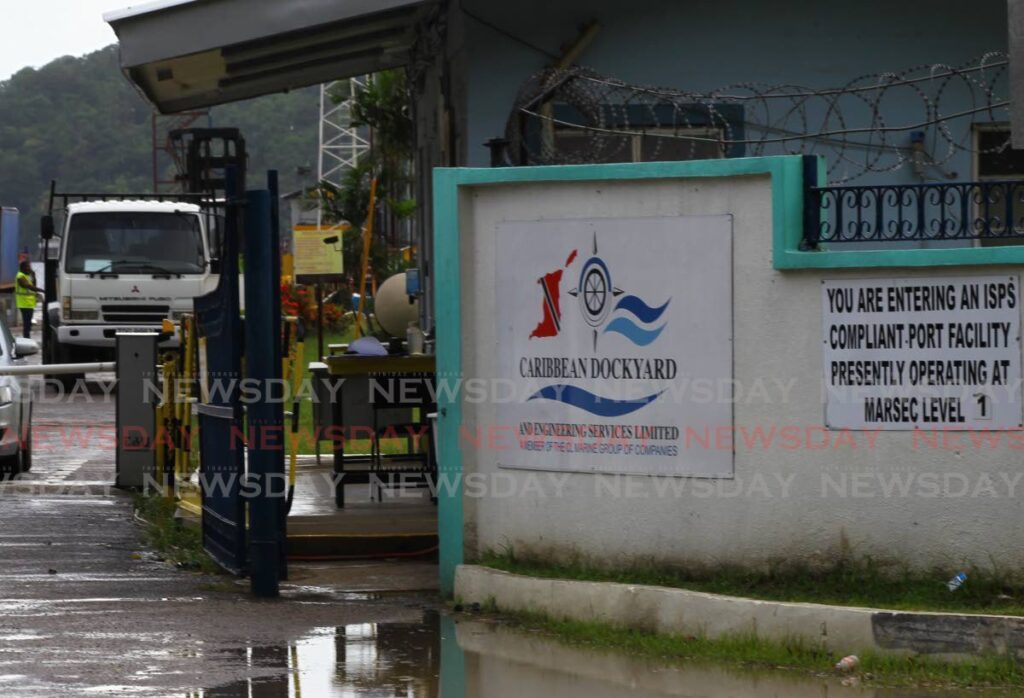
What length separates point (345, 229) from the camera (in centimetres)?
3612

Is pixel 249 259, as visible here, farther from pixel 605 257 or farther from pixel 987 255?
pixel 987 255

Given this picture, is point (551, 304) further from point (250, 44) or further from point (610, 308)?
point (250, 44)

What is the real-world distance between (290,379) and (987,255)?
5.65m

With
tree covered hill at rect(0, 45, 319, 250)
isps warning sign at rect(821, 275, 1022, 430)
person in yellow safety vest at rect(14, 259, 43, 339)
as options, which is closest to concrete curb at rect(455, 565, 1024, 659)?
isps warning sign at rect(821, 275, 1022, 430)

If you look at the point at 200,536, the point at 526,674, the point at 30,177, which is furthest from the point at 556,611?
the point at 30,177

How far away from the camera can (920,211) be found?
7941mm

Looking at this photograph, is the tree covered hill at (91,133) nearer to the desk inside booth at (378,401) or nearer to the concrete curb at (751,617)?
the desk inside booth at (378,401)

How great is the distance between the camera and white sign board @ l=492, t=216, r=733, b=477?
27.9 ft

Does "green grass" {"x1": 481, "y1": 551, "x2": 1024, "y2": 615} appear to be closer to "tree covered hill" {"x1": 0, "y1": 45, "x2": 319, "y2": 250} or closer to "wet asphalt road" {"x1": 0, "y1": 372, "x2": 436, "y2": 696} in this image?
"wet asphalt road" {"x1": 0, "y1": 372, "x2": 436, "y2": 696}

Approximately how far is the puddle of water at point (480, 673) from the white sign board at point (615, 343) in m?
1.16

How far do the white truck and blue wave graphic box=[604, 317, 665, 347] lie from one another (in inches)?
642

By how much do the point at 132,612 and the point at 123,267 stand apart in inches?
645

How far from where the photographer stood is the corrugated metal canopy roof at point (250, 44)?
11.7 m

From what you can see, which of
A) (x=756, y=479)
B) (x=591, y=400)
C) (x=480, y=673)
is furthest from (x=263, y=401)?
(x=756, y=479)
